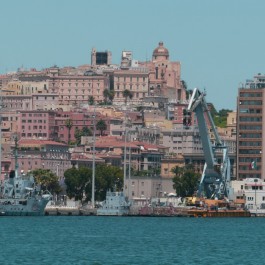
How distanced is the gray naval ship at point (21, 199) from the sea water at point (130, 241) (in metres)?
7.52

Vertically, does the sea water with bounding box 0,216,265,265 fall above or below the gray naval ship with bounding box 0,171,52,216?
below

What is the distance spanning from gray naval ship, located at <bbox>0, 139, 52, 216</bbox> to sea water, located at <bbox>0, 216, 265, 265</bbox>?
7517mm

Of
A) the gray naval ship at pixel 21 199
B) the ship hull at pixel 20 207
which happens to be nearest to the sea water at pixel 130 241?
the ship hull at pixel 20 207

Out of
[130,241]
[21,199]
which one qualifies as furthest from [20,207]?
[130,241]

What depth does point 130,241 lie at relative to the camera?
5320 inches

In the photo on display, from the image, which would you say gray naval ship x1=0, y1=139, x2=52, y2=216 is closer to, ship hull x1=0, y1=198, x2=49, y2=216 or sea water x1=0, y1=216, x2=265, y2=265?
ship hull x1=0, y1=198, x2=49, y2=216

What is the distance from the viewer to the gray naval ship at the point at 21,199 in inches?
7559

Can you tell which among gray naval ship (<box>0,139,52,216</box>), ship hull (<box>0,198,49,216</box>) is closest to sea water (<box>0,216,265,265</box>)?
ship hull (<box>0,198,49,216</box>)

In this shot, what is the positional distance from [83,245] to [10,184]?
6755cm

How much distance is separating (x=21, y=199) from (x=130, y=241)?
5801 centimetres

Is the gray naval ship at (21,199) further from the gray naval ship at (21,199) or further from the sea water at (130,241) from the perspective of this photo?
the sea water at (130,241)

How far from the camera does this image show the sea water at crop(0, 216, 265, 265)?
115625 mm

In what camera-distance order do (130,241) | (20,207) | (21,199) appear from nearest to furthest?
(130,241)
(20,207)
(21,199)

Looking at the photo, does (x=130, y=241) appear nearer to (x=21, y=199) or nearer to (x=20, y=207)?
(x=20, y=207)
